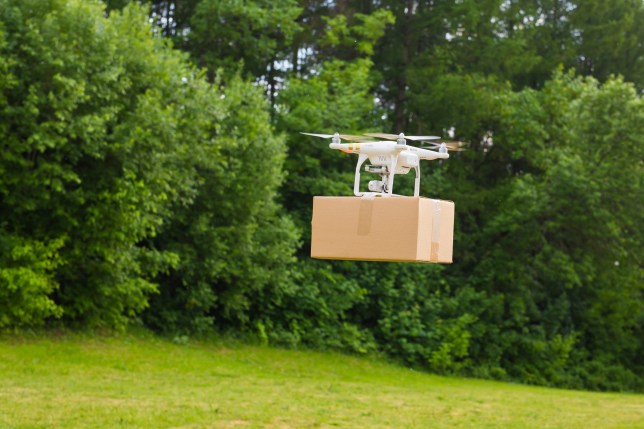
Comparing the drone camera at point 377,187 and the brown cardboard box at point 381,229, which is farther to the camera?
the drone camera at point 377,187

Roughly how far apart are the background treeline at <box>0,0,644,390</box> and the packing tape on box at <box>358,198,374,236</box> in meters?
12.3

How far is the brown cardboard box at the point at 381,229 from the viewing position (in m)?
5.01

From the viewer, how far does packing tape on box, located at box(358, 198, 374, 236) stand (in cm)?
511

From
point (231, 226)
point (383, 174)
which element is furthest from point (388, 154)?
point (231, 226)

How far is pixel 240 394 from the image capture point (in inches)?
597

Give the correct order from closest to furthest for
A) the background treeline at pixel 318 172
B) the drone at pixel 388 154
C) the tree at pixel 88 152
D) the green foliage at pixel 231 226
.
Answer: the drone at pixel 388 154
the tree at pixel 88 152
the background treeline at pixel 318 172
the green foliage at pixel 231 226

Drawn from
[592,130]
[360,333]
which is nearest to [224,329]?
[360,333]

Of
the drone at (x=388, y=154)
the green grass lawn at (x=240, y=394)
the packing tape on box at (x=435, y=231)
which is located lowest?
the green grass lawn at (x=240, y=394)

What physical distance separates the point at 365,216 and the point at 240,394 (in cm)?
1043

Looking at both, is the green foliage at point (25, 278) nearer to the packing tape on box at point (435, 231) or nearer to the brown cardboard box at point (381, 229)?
the brown cardboard box at point (381, 229)

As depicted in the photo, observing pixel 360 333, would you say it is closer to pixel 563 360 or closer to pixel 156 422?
pixel 563 360

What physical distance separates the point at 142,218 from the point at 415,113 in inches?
412

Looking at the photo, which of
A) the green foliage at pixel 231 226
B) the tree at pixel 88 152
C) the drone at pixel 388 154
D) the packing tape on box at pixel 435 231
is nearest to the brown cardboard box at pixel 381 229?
the packing tape on box at pixel 435 231

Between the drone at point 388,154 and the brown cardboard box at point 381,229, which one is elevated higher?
the drone at point 388,154
